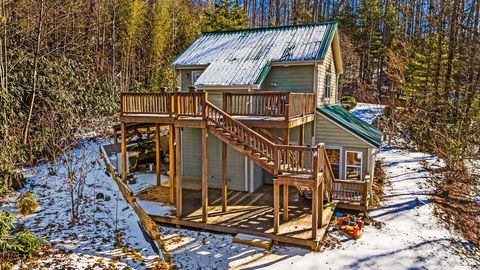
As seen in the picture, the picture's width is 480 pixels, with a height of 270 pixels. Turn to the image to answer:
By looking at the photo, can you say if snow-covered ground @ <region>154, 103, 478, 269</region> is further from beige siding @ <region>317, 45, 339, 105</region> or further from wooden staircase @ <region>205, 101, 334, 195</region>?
beige siding @ <region>317, 45, 339, 105</region>

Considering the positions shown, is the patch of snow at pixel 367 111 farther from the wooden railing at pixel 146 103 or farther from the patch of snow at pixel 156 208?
the patch of snow at pixel 156 208

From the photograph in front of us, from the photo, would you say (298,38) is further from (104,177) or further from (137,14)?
(137,14)

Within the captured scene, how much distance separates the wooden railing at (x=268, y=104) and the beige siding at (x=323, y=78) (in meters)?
2.13

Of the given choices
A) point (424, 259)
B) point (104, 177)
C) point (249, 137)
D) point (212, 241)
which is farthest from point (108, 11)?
point (424, 259)

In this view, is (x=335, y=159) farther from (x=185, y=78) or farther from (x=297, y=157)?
(x=185, y=78)

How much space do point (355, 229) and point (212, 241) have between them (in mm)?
4313

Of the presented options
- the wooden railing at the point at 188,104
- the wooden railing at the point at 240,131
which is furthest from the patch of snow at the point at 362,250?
the wooden railing at the point at 188,104

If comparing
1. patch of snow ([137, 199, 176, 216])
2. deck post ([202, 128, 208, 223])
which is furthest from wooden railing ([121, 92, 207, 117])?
patch of snow ([137, 199, 176, 216])

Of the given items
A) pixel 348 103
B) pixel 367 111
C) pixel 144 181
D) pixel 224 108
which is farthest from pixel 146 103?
pixel 348 103

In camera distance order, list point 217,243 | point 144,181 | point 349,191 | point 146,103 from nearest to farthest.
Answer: point 217,243, point 349,191, point 146,103, point 144,181

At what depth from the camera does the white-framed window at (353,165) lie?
42.4 ft

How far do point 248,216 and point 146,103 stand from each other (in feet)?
18.1

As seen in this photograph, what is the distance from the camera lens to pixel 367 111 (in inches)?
1218

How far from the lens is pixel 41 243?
798cm
